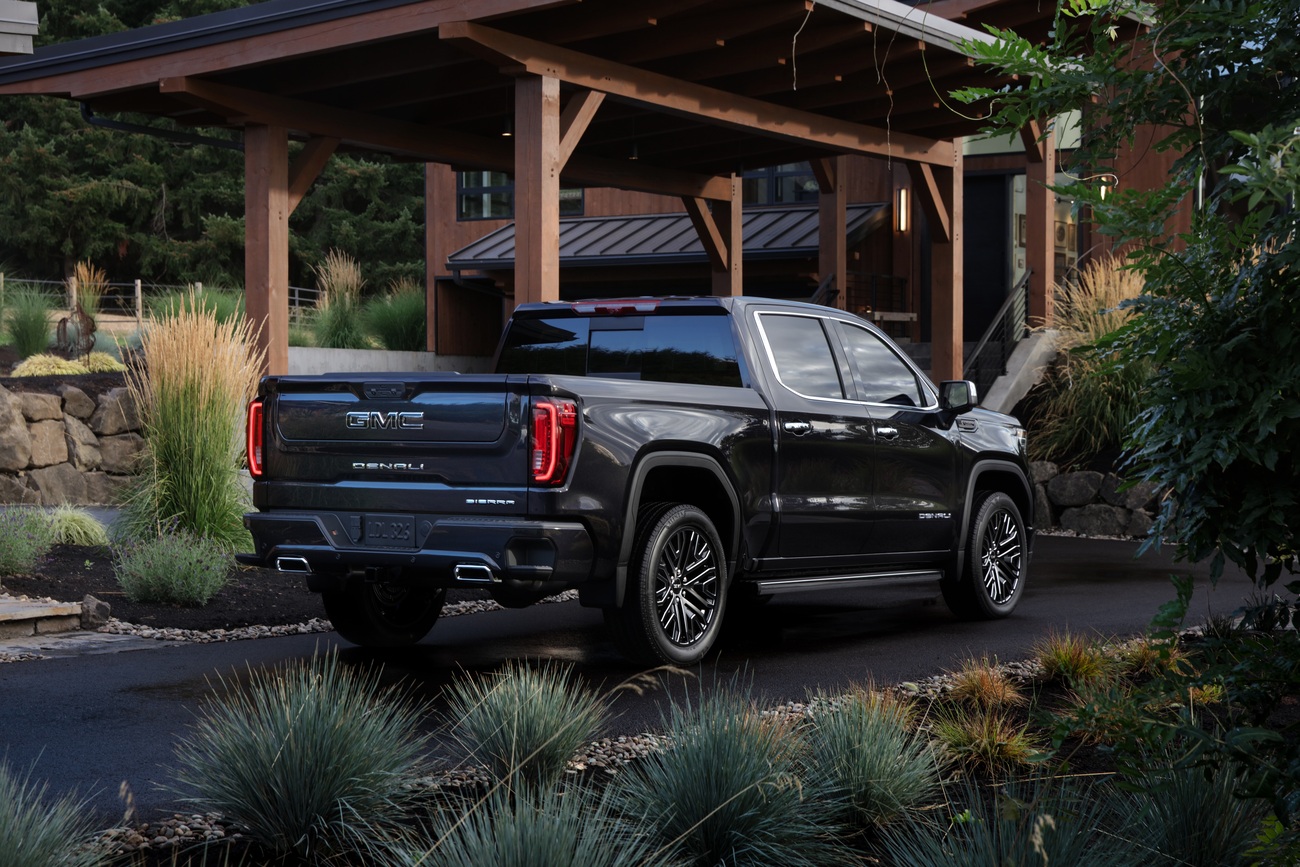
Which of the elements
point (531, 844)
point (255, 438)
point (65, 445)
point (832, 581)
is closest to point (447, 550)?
point (255, 438)

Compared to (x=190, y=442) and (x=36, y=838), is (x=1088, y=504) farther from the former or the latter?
(x=36, y=838)

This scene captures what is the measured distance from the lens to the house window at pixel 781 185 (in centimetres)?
2488

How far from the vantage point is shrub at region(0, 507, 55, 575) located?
9664 mm

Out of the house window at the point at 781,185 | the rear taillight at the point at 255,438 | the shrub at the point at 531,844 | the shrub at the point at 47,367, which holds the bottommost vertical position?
the shrub at the point at 531,844

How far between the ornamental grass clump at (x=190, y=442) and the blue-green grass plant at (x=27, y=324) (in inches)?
347

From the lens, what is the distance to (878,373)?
30.6 feet

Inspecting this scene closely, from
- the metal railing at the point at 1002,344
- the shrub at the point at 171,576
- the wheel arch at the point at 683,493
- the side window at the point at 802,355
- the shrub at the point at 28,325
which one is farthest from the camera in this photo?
the shrub at the point at 28,325

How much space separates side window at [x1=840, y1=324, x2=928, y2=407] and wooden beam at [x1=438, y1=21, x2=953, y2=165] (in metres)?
1.74

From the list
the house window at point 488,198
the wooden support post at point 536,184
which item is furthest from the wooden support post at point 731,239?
the house window at point 488,198

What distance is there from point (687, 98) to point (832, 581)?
675cm

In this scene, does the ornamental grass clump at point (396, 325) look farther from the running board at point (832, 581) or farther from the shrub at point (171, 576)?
the running board at point (832, 581)

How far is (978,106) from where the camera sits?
17.1 meters

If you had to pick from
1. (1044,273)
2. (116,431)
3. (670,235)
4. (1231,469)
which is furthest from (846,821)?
(670,235)

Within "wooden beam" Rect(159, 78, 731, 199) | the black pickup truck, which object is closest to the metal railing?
"wooden beam" Rect(159, 78, 731, 199)
